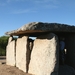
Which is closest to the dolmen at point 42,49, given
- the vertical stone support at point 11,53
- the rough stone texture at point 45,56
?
the rough stone texture at point 45,56

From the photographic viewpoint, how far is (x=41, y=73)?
8508 millimetres

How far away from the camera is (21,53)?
405 inches

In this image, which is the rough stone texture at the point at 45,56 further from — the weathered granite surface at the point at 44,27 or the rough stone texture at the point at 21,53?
the rough stone texture at the point at 21,53

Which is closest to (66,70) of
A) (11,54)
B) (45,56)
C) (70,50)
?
(70,50)

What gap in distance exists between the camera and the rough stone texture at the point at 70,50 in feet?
32.9

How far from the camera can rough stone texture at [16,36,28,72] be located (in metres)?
9.79

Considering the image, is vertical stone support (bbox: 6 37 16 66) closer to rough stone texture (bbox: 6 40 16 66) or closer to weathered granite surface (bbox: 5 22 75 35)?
rough stone texture (bbox: 6 40 16 66)

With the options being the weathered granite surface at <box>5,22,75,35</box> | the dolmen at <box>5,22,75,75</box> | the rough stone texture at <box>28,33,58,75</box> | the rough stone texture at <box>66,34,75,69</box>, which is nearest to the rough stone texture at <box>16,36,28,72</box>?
the dolmen at <box>5,22,75,75</box>

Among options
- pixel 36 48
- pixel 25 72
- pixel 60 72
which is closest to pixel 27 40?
pixel 36 48

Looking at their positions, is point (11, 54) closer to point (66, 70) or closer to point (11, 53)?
point (11, 53)

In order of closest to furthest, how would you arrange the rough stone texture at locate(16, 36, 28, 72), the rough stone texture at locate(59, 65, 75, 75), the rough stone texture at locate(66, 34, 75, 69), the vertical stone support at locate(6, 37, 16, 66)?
1. the rough stone texture at locate(59, 65, 75, 75)
2. the rough stone texture at locate(16, 36, 28, 72)
3. the rough stone texture at locate(66, 34, 75, 69)
4. the vertical stone support at locate(6, 37, 16, 66)

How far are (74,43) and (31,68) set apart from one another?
227cm

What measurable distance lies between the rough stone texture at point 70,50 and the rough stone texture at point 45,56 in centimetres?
164

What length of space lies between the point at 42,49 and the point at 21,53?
5.98 ft
